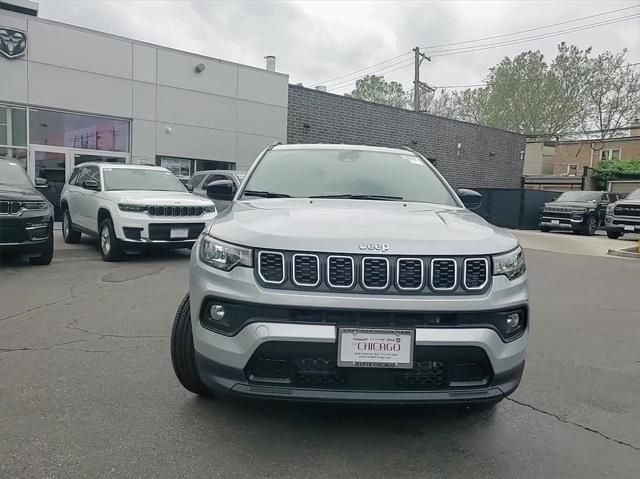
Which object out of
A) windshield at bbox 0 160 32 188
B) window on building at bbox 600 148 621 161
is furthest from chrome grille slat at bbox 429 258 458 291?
window on building at bbox 600 148 621 161

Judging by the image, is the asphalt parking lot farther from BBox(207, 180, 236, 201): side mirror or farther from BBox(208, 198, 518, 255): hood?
BBox(207, 180, 236, 201): side mirror

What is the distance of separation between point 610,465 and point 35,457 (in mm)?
2896

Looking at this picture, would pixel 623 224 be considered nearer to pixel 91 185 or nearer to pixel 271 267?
pixel 91 185

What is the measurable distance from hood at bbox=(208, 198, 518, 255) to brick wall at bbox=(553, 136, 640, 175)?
44.5 metres

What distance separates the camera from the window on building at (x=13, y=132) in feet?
45.0

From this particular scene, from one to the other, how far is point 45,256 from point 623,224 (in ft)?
54.8

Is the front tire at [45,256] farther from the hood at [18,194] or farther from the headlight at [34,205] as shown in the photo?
the hood at [18,194]

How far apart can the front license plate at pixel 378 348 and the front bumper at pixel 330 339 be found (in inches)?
2.2

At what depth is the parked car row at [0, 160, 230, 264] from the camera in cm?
757

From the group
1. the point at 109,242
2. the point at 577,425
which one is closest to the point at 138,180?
the point at 109,242

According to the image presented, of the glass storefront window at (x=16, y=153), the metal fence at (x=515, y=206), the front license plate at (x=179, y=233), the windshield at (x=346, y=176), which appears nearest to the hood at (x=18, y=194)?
the front license plate at (x=179, y=233)

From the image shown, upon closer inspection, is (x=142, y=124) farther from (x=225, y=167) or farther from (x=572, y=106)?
(x=572, y=106)

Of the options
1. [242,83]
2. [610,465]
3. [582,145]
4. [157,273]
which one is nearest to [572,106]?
[582,145]

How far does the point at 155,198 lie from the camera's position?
8.84m
